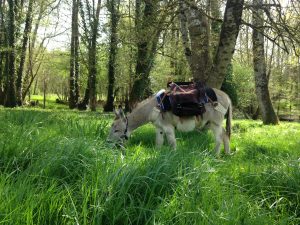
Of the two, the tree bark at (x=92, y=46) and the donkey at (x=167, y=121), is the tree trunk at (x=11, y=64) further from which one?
the donkey at (x=167, y=121)

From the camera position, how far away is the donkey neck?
8266 mm

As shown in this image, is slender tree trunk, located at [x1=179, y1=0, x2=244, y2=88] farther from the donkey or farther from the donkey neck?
the donkey neck

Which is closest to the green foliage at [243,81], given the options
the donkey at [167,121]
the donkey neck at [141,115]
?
the donkey at [167,121]

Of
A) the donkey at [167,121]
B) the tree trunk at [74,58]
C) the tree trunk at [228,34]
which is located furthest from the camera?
the tree trunk at [74,58]

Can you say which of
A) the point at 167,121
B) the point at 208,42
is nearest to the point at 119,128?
the point at 167,121

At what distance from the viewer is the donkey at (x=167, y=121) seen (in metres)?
7.91

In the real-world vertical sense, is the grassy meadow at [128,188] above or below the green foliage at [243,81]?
below

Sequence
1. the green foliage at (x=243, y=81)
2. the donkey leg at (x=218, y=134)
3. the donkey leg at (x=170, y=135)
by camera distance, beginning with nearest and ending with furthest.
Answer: the donkey leg at (x=170, y=135)
the donkey leg at (x=218, y=134)
the green foliage at (x=243, y=81)

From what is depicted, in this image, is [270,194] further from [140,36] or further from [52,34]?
[52,34]

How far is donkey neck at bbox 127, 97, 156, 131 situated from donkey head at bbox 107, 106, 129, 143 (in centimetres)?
19

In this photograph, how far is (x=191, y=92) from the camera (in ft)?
25.6

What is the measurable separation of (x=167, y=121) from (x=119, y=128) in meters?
0.99

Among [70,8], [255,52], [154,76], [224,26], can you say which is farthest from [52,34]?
[224,26]

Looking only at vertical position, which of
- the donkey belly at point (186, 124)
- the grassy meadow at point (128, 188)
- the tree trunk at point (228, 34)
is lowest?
the grassy meadow at point (128, 188)
